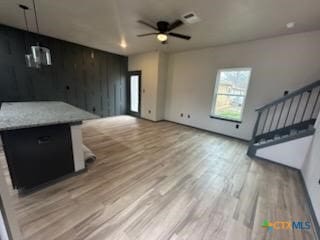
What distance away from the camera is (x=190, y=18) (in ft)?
8.54

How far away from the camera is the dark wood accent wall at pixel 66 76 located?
3602 millimetres

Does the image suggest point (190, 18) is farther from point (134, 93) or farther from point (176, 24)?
point (134, 93)

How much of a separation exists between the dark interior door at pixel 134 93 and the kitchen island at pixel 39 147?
4278 mm

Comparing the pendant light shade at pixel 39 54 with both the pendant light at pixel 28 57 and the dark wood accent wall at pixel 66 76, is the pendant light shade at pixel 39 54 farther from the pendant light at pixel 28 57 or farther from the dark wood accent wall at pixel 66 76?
the dark wood accent wall at pixel 66 76

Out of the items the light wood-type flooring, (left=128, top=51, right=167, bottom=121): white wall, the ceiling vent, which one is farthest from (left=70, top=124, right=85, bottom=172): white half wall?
(left=128, top=51, right=167, bottom=121): white wall

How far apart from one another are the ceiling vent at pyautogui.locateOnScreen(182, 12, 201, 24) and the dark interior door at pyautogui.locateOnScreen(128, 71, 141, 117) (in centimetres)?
348

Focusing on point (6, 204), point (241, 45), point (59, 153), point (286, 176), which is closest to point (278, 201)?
point (286, 176)

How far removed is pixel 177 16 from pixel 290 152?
134 inches

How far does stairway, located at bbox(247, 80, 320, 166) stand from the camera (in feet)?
9.13

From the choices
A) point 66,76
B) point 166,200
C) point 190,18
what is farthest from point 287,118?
point 66,76

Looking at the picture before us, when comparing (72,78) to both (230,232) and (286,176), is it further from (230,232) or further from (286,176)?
(286,176)

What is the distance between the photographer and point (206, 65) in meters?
4.45

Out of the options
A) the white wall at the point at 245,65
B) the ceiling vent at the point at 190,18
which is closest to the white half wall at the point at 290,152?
the white wall at the point at 245,65

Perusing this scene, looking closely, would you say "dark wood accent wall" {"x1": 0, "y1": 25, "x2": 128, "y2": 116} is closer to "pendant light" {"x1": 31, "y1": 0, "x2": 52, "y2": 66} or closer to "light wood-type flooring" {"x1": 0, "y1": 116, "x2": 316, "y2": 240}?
"pendant light" {"x1": 31, "y1": 0, "x2": 52, "y2": 66}
